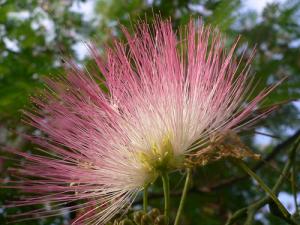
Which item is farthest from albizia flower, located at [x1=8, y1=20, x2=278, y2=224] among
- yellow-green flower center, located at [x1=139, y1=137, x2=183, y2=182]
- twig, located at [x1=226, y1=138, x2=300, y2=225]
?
twig, located at [x1=226, y1=138, x2=300, y2=225]

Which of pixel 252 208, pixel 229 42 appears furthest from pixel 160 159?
pixel 229 42

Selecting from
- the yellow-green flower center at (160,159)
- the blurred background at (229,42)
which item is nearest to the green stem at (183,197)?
the yellow-green flower center at (160,159)

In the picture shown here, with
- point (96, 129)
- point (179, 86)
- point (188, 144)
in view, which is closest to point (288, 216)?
point (188, 144)

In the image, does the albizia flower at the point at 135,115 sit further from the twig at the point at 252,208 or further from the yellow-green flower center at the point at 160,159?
the twig at the point at 252,208

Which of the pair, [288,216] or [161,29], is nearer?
[288,216]

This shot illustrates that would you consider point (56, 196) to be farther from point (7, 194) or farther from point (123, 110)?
point (7, 194)

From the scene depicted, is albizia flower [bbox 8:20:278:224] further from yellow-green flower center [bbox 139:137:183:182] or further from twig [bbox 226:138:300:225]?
twig [bbox 226:138:300:225]

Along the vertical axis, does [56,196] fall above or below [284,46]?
below
